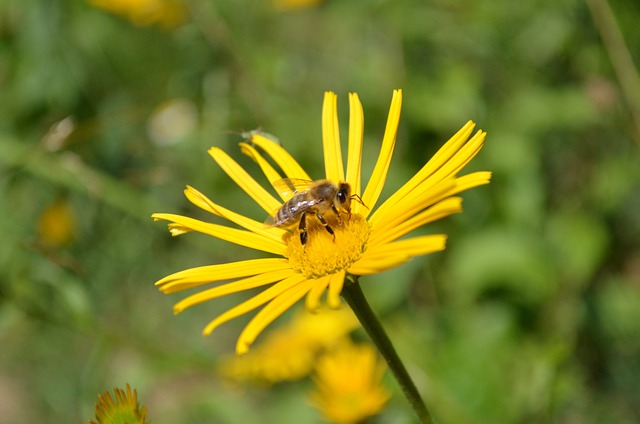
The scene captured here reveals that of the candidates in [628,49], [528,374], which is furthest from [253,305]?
[628,49]

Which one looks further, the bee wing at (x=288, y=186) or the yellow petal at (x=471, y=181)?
the bee wing at (x=288, y=186)

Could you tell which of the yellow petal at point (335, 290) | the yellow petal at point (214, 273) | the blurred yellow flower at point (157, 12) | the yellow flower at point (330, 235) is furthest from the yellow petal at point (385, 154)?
the blurred yellow flower at point (157, 12)

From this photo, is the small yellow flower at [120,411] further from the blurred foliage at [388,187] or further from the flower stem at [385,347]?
the blurred foliage at [388,187]

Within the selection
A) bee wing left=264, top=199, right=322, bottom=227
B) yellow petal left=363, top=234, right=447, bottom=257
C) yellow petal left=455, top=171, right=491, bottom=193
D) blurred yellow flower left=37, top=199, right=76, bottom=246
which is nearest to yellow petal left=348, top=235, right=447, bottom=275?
yellow petal left=363, top=234, right=447, bottom=257

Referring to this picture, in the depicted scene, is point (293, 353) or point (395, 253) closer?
point (395, 253)

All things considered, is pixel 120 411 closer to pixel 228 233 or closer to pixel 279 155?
A: pixel 228 233

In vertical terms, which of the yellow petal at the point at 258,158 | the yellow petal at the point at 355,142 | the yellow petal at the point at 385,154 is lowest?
the yellow petal at the point at 385,154

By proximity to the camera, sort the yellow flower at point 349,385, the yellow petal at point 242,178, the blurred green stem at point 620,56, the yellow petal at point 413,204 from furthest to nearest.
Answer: the blurred green stem at point 620,56 → the yellow flower at point 349,385 → the yellow petal at point 242,178 → the yellow petal at point 413,204

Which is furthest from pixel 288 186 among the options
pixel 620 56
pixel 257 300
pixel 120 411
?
pixel 620 56
